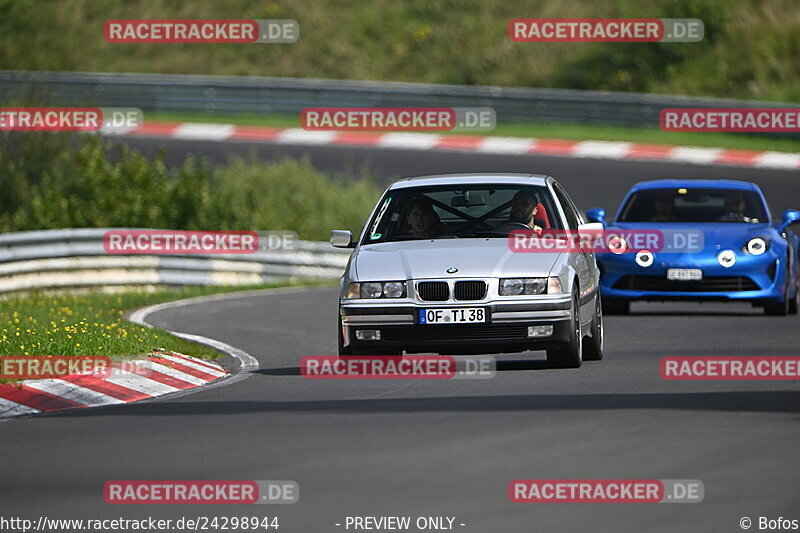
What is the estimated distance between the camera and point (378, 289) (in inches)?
478

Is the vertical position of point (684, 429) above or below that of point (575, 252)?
below

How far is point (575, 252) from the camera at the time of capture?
42.4ft

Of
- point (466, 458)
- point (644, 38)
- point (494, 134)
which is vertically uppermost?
point (644, 38)

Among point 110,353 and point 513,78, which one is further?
point 513,78

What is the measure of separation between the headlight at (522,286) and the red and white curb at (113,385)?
7.74 feet

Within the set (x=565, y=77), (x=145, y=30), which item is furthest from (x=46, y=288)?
(x=145, y=30)

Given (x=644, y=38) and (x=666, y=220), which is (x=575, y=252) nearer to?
(x=666, y=220)

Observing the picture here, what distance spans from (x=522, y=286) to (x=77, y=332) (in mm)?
4246

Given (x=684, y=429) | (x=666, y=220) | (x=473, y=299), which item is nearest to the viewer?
(x=684, y=429)

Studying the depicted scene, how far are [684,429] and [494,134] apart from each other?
27.3 metres

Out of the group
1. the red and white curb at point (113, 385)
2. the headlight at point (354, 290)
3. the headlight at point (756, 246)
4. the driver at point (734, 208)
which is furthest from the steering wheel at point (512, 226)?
the driver at point (734, 208)

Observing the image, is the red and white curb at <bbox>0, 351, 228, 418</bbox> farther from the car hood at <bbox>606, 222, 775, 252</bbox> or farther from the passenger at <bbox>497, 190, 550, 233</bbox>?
the car hood at <bbox>606, 222, 775, 252</bbox>

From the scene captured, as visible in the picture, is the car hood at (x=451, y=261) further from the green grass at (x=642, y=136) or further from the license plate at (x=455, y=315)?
the green grass at (x=642, y=136)

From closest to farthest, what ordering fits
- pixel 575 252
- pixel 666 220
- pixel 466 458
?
pixel 466 458, pixel 575 252, pixel 666 220
